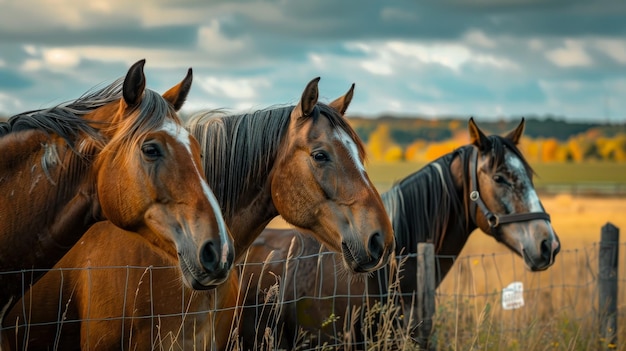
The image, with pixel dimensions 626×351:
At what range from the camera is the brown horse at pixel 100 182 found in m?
3.55

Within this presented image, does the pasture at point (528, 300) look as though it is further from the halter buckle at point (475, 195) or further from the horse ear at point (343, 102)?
the horse ear at point (343, 102)

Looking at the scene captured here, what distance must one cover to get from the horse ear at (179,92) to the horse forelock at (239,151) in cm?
72

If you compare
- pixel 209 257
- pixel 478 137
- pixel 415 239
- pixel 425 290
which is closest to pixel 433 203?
pixel 415 239

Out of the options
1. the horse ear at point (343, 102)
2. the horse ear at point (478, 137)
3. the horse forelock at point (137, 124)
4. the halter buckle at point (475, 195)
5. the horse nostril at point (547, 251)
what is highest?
the horse ear at point (343, 102)

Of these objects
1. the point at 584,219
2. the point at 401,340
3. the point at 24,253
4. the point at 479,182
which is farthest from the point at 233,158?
the point at 584,219

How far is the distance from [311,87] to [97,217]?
1536mm

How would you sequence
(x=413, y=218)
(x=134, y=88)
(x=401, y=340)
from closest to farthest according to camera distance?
(x=134, y=88), (x=401, y=340), (x=413, y=218)

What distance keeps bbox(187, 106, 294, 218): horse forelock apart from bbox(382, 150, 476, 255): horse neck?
1865mm

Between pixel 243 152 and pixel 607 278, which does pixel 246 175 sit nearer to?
pixel 243 152

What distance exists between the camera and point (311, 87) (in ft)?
14.9

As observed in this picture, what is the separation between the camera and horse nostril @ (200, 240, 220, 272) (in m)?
3.41

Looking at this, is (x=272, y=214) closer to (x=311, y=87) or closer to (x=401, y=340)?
(x=311, y=87)

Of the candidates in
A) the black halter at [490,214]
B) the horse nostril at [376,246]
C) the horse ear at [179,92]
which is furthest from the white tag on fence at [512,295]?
the horse ear at [179,92]

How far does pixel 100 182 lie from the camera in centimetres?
367
